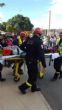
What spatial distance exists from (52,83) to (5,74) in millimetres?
2671

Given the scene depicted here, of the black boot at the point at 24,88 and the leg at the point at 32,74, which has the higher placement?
the leg at the point at 32,74

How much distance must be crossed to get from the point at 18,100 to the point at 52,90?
1761mm

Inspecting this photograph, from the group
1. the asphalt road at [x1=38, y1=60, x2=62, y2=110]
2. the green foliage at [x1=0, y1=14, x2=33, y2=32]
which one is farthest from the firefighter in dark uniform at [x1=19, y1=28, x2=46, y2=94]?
the green foliage at [x1=0, y1=14, x2=33, y2=32]

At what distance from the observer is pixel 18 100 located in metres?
8.74

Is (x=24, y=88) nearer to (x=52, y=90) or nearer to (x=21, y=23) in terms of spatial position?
(x=52, y=90)

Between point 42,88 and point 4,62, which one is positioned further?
point 4,62

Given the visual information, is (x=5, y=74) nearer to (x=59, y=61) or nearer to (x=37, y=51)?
(x=59, y=61)

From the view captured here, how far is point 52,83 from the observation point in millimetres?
11297

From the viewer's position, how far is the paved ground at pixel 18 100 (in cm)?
803

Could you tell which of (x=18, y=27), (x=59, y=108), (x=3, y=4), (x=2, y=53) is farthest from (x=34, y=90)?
(x=18, y=27)

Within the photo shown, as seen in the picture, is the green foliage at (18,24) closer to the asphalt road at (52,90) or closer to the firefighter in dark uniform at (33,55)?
the asphalt road at (52,90)

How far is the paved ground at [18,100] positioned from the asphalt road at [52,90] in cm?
19

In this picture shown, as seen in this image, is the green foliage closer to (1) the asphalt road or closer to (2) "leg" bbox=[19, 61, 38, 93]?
(1) the asphalt road

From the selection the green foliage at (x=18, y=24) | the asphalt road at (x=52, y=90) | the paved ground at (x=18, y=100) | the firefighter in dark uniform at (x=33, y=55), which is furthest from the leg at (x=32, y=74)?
the green foliage at (x=18, y=24)
